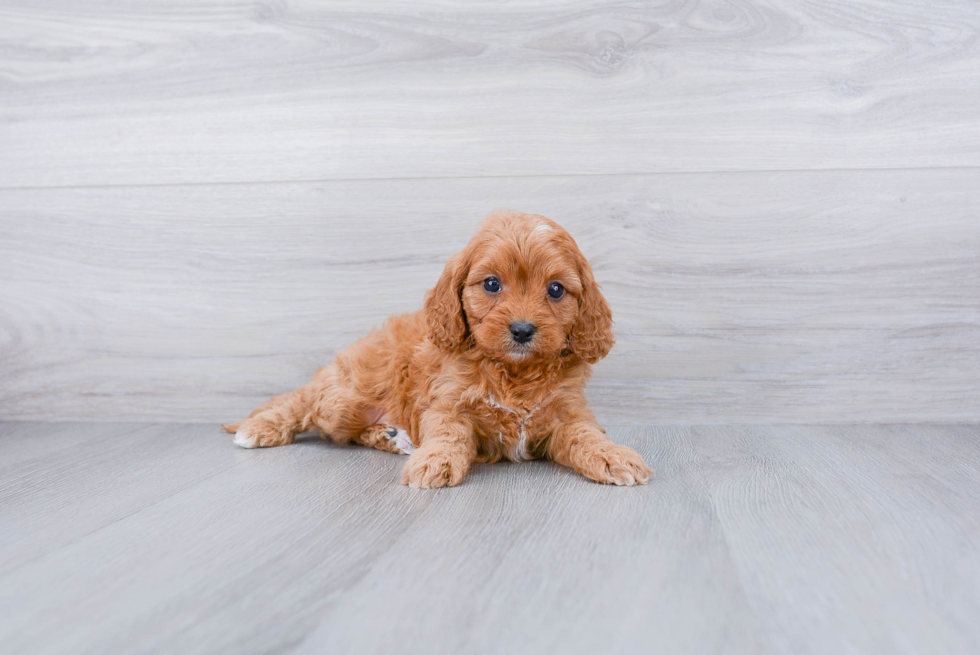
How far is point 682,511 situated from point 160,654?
3.41 feet

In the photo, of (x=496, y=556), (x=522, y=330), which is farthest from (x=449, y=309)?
(x=496, y=556)

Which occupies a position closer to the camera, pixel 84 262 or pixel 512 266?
pixel 512 266

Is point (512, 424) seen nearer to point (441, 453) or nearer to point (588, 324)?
point (441, 453)

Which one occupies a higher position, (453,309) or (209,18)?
(209,18)

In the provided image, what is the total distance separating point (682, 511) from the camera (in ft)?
4.75

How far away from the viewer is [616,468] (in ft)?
5.40

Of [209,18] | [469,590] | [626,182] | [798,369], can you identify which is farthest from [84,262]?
[798,369]

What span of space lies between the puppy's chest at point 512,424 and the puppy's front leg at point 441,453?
0.05 metres

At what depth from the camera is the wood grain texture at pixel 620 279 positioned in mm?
2330

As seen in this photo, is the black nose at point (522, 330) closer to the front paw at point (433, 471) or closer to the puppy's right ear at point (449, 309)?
the puppy's right ear at point (449, 309)

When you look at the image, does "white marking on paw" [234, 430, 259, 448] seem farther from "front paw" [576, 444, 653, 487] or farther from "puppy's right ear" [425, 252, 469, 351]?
"front paw" [576, 444, 653, 487]

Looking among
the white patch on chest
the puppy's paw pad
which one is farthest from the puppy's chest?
the puppy's paw pad

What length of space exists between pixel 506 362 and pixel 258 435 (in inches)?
35.6

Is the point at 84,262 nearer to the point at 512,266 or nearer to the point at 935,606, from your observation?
the point at 512,266
